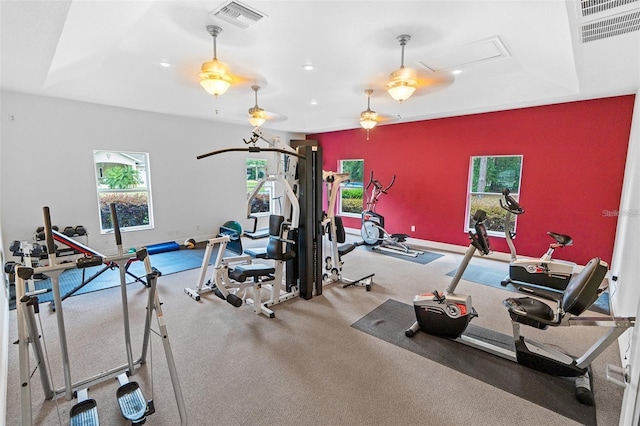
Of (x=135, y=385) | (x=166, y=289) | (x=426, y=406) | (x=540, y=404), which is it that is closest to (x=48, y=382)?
(x=135, y=385)

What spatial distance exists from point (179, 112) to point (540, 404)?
21.9 feet

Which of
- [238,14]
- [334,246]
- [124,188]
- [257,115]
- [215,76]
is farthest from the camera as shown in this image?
[124,188]

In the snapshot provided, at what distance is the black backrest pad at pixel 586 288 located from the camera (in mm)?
1980

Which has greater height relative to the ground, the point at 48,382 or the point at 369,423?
the point at 48,382

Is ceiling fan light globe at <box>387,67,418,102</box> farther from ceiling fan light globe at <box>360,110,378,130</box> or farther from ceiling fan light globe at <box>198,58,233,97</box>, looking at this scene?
ceiling fan light globe at <box>198,58,233,97</box>

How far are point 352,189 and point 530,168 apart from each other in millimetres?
4048

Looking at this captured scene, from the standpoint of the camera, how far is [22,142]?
4539 millimetres

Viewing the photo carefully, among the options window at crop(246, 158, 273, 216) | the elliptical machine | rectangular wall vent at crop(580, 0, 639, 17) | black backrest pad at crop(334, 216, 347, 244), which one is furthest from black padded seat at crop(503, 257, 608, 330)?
window at crop(246, 158, 273, 216)

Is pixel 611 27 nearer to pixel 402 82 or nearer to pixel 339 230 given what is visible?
pixel 402 82

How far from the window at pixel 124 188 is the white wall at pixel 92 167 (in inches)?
5.3

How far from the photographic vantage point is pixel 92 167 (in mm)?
5230

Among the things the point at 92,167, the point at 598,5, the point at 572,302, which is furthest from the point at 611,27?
the point at 92,167

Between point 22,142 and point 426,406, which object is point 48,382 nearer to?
point 426,406

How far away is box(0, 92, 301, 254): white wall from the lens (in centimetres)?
455
